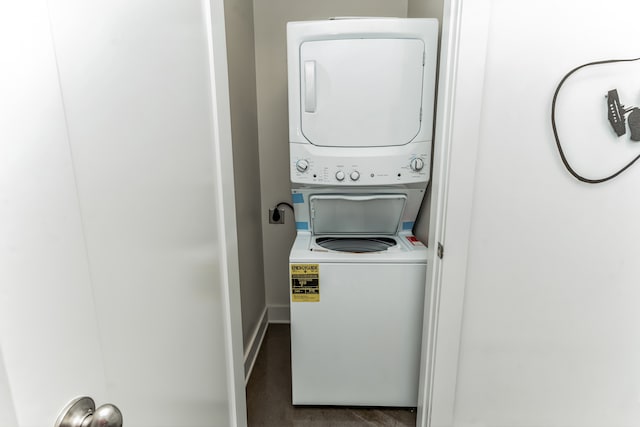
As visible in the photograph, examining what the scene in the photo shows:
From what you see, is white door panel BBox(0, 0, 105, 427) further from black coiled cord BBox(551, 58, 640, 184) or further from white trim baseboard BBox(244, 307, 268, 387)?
white trim baseboard BBox(244, 307, 268, 387)

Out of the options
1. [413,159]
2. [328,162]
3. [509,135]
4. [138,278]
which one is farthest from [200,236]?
[413,159]

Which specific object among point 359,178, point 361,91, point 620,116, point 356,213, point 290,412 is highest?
point 361,91

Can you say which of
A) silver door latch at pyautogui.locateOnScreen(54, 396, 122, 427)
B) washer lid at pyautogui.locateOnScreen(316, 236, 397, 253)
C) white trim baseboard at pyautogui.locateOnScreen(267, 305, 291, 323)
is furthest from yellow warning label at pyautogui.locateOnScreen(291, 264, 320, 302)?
silver door latch at pyautogui.locateOnScreen(54, 396, 122, 427)

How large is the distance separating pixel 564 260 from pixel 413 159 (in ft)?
2.45

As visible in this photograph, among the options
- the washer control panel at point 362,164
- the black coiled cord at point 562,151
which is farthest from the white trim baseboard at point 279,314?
the black coiled cord at point 562,151

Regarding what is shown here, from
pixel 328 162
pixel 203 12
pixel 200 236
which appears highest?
pixel 203 12

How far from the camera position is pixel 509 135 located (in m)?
1.10

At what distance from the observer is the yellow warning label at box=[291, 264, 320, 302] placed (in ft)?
5.08

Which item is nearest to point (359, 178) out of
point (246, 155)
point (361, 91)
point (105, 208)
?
point (361, 91)

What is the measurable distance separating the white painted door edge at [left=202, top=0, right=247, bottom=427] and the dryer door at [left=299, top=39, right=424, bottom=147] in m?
0.67

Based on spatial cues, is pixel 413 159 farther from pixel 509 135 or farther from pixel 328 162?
pixel 509 135

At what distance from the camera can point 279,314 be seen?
2.54m

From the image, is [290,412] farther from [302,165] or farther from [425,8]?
[425,8]

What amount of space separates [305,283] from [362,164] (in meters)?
0.64
